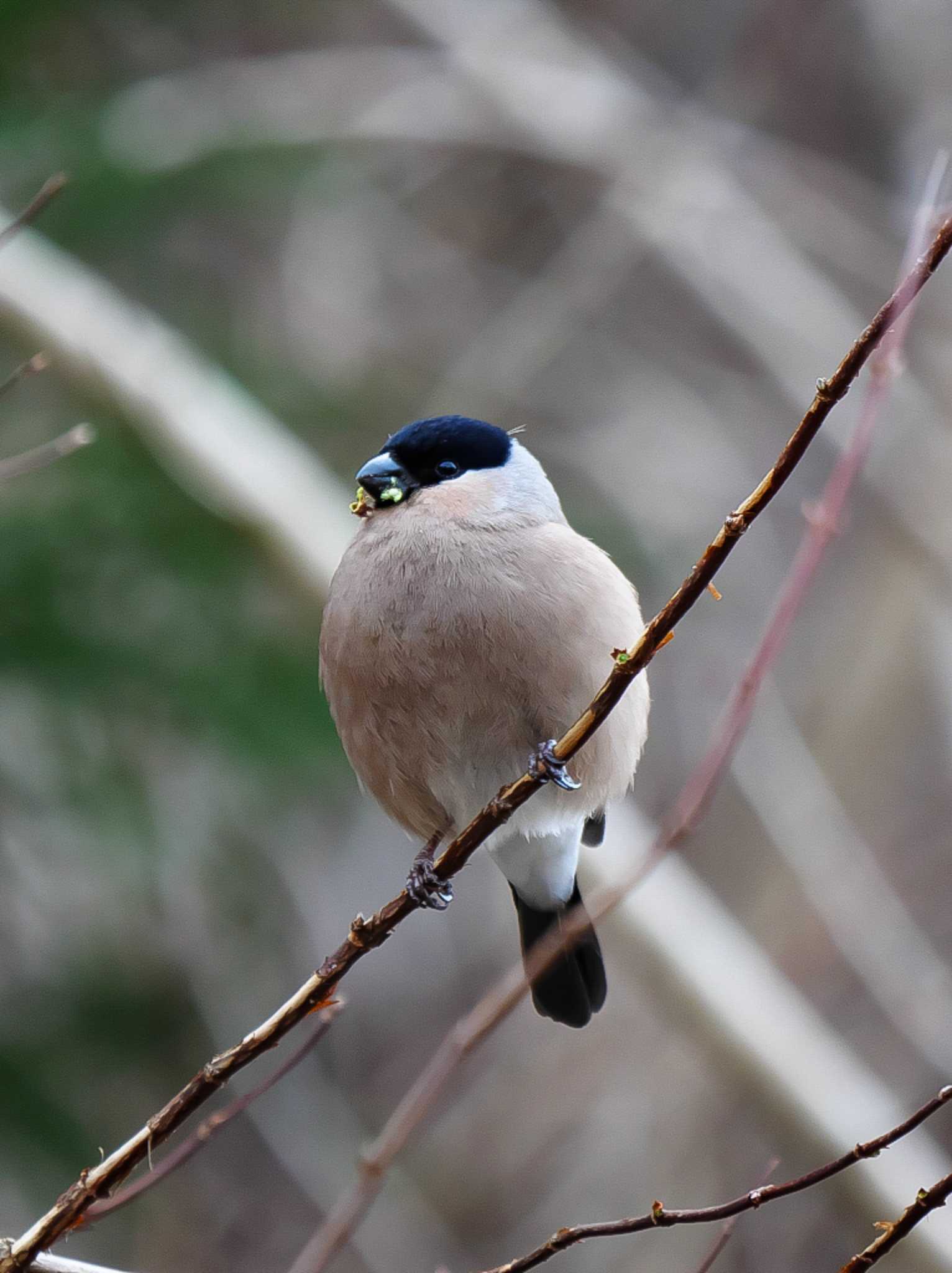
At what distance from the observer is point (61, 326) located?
4.65m

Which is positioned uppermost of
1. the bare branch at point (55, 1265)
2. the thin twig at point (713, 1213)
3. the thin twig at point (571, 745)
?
the thin twig at point (571, 745)

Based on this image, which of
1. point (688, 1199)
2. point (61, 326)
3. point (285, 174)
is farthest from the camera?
point (285, 174)

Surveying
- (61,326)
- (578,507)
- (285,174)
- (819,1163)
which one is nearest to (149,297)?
(285,174)

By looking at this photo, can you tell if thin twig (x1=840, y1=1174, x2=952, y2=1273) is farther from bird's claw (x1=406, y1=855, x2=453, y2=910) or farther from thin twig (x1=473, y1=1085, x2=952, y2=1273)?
bird's claw (x1=406, y1=855, x2=453, y2=910)

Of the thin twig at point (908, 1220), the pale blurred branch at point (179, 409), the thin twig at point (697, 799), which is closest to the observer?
the thin twig at point (908, 1220)

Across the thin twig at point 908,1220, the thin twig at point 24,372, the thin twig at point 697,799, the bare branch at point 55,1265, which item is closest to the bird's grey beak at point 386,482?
the thin twig at point 24,372

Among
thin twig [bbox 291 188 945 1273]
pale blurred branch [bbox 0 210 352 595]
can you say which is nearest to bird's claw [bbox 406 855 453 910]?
thin twig [bbox 291 188 945 1273]

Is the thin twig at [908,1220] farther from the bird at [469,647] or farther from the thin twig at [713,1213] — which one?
the bird at [469,647]

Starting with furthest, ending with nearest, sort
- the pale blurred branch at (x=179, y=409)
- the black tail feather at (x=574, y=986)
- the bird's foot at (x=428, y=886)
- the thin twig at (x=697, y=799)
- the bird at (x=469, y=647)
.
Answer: the pale blurred branch at (x=179, y=409), the black tail feather at (x=574, y=986), the bird at (x=469, y=647), the bird's foot at (x=428, y=886), the thin twig at (x=697, y=799)

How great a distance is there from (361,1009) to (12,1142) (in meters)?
1.87

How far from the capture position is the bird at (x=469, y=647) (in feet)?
8.87

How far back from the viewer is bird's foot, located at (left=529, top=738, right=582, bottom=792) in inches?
85.4

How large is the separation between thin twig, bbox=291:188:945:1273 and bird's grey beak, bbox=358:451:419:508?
98cm

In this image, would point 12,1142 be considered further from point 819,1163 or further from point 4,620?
point 819,1163
